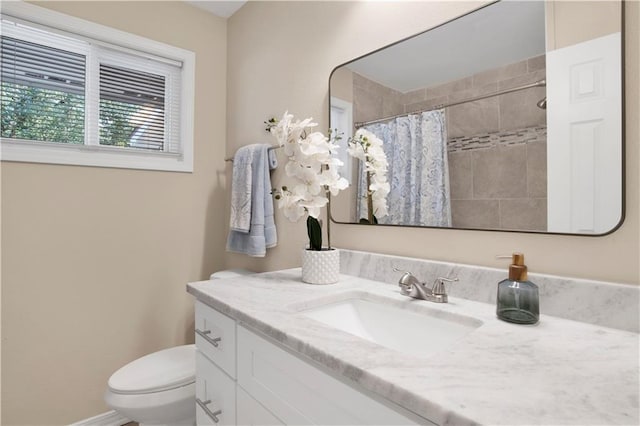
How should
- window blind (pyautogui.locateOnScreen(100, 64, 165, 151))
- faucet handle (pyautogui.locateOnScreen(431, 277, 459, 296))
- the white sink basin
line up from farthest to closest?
window blind (pyautogui.locateOnScreen(100, 64, 165, 151))
faucet handle (pyautogui.locateOnScreen(431, 277, 459, 296))
the white sink basin

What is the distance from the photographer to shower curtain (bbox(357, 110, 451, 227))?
43.5 inches

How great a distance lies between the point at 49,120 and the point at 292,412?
189 centimetres

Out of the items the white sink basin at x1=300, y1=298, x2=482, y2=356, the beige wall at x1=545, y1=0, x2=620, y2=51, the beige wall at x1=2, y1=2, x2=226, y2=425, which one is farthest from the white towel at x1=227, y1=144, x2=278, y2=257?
the beige wall at x1=545, y1=0, x2=620, y2=51

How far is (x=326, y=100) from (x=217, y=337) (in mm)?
1058

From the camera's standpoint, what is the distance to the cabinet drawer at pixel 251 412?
2.61ft

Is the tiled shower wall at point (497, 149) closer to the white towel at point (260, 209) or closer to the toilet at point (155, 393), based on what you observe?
the white towel at point (260, 209)

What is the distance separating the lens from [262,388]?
2.69 ft

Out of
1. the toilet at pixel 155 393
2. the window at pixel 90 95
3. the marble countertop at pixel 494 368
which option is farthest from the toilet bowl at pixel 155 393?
the window at pixel 90 95

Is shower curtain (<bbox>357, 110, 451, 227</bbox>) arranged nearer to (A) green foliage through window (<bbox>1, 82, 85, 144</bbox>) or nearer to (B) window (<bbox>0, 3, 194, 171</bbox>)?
(B) window (<bbox>0, 3, 194, 171</bbox>)

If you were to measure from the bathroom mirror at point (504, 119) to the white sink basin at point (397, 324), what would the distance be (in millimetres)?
309

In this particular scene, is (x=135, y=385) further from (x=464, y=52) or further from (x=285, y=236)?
(x=464, y=52)

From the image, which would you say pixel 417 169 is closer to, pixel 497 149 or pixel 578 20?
pixel 497 149

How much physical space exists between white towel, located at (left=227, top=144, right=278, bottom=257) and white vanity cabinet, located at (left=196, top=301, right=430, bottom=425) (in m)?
0.63

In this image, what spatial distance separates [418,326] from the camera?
932 mm
